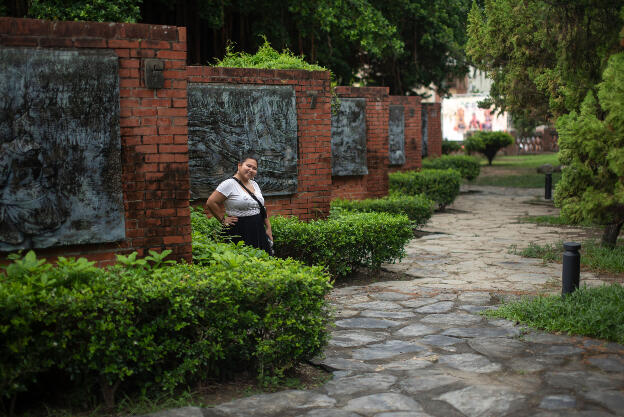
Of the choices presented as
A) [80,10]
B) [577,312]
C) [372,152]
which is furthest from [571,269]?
[80,10]

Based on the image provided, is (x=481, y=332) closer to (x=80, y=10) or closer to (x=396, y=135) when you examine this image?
(x=80, y=10)

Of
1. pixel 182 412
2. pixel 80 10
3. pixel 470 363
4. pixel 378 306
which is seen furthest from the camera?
pixel 80 10

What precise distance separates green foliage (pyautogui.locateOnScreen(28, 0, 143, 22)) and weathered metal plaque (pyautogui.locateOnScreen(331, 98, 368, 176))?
14.3 feet

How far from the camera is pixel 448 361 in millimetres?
5375

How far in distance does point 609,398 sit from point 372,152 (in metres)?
9.84

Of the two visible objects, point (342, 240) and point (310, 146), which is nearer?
point (342, 240)

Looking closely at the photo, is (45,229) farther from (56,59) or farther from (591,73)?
(591,73)

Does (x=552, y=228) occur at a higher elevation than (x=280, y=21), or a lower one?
lower

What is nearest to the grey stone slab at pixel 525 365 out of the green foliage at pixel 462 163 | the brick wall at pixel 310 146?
the brick wall at pixel 310 146

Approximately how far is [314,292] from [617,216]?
582 cm

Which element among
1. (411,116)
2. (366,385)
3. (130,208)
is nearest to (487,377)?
(366,385)

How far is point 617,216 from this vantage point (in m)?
9.03

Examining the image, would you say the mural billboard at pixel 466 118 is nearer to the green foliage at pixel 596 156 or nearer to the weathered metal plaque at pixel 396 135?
the weathered metal plaque at pixel 396 135

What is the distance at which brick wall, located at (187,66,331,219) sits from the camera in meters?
9.09
